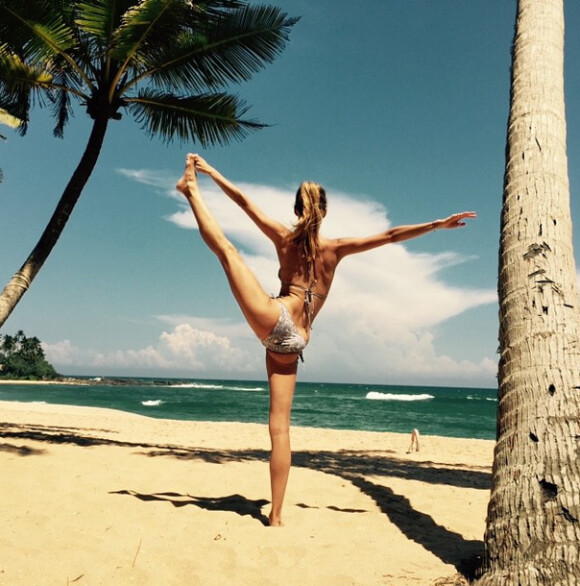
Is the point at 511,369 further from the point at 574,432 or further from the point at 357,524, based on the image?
the point at 357,524

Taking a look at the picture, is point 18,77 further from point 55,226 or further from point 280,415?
point 280,415

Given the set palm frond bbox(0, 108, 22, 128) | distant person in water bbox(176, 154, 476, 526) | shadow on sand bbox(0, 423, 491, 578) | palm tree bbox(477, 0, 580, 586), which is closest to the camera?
palm tree bbox(477, 0, 580, 586)

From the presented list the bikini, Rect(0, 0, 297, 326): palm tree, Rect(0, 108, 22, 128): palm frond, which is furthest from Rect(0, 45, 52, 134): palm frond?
the bikini

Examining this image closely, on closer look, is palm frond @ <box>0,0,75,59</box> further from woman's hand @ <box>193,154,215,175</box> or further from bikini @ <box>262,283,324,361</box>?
bikini @ <box>262,283,324,361</box>

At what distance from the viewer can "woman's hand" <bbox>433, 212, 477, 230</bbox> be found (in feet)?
10.8

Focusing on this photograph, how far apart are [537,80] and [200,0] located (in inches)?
262

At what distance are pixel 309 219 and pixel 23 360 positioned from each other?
340 feet

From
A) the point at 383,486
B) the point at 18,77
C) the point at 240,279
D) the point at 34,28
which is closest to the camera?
the point at 240,279

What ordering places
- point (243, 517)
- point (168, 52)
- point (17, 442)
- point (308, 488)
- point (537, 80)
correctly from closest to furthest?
point (537, 80), point (243, 517), point (308, 488), point (17, 442), point (168, 52)

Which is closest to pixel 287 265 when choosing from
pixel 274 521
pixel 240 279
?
pixel 240 279

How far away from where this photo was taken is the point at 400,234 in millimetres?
3273

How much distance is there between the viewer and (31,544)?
2885 millimetres

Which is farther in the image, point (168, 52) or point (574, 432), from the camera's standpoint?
point (168, 52)

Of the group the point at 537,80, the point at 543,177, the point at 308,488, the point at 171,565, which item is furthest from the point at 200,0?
the point at 171,565
